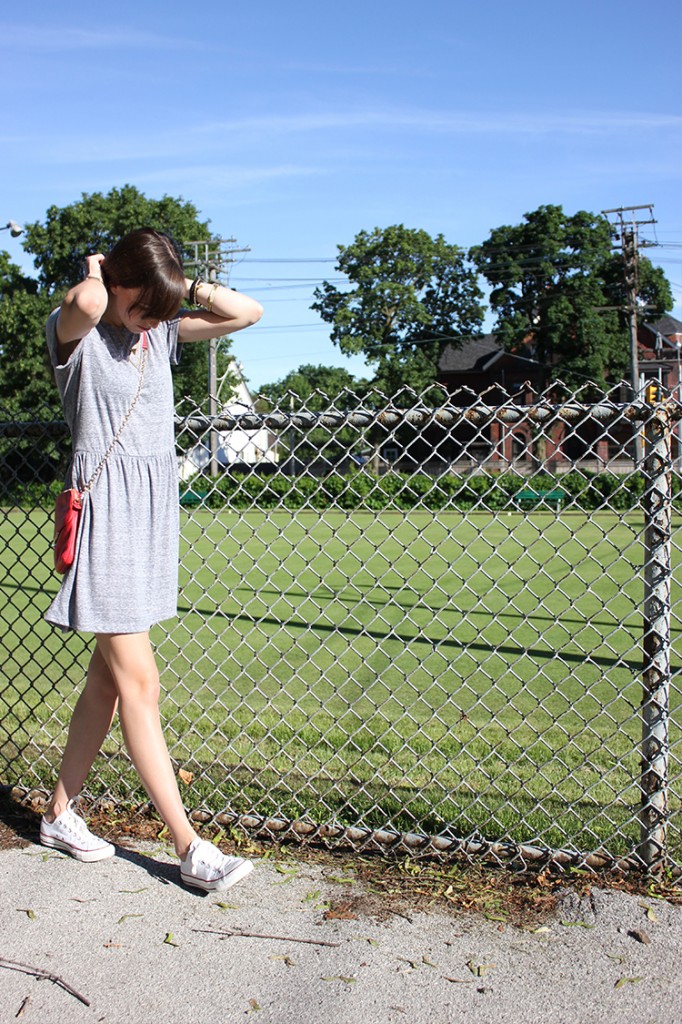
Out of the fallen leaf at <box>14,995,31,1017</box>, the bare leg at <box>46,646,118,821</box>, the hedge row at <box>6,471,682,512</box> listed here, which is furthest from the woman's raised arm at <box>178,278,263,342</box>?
the fallen leaf at <box>14,995,31,1017</box>

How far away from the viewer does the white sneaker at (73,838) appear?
9.89 feet

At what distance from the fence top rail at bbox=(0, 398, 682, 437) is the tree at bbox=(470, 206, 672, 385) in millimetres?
47973

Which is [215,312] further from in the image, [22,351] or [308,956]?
[22,351]

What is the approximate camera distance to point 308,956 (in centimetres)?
245

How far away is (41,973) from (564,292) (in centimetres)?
5394

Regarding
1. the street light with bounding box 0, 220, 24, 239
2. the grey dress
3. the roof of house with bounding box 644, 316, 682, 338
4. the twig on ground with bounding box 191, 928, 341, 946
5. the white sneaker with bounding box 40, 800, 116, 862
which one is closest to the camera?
the twig on ground with bounding box 191, 928, 341, 946

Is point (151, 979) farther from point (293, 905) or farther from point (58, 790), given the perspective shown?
point (58, 790)

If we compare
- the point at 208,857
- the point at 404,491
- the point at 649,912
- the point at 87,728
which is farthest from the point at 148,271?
the point at 404,491

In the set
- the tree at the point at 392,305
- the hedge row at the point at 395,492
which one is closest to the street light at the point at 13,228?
the hedge row at the point at 395,492

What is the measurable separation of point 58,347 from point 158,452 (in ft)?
1.37

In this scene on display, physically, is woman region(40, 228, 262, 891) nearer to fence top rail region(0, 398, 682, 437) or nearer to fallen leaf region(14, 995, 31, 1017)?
fence top rail region(0, 398, 682, 437)

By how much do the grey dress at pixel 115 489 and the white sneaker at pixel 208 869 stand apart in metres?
0.68

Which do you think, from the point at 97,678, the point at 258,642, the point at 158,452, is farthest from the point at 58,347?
the point at 258,642

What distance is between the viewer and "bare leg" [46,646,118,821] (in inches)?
117
